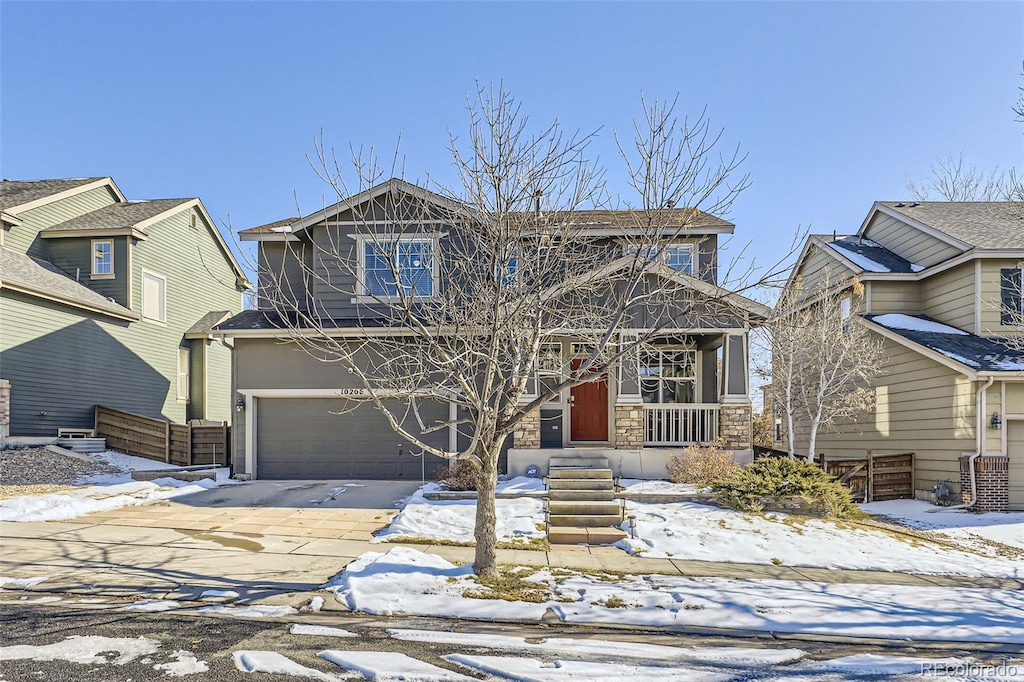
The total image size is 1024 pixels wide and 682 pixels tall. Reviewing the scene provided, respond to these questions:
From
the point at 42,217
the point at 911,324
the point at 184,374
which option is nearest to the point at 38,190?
the point at 42,217

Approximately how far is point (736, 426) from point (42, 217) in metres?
20.7

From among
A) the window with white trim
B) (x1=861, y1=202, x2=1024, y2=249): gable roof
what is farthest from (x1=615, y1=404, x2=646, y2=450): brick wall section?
(x1=861, y1=202, x2=1024, y2=249): gable roof

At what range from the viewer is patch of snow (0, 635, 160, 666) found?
15.8 ft

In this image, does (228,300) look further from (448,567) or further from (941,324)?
(941,324)

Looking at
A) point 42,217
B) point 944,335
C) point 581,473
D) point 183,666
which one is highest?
point 42,217

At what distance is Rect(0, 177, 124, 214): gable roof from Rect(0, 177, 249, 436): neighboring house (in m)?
0.03

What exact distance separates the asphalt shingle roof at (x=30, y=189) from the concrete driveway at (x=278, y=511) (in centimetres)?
1245

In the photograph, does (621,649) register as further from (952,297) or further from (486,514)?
(952,297)

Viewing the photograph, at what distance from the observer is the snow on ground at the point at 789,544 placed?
844cm

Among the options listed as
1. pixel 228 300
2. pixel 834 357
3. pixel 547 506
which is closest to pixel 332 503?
pixel 547 506

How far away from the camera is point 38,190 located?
20.2 metres

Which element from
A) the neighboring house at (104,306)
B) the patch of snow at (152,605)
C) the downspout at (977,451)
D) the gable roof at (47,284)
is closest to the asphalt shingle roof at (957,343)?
the downspout at (977,451)

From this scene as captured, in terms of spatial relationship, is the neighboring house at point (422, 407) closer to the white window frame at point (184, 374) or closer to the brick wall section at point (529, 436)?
the brick wall section at point (529, 436)

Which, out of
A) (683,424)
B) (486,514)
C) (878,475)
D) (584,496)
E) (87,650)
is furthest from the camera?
(878,475)
